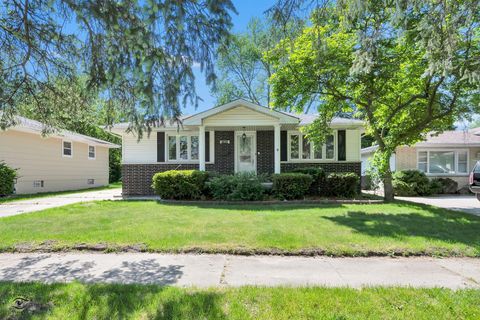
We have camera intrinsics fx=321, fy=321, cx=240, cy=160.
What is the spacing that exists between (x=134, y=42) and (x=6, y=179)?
1291 centimetres

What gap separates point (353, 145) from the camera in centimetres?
1508

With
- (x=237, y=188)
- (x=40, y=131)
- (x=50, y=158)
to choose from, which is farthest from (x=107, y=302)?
(x=50, y=158)

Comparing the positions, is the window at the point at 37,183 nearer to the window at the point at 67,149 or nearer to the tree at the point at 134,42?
the window at the point at 67,149

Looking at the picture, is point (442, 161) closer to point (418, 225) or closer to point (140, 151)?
point (418, 225)

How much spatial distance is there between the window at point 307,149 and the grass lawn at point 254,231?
5.52m

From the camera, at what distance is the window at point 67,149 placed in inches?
765

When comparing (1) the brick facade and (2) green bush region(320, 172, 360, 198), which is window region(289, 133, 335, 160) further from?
(2) green bush region(320, 172, 360, 198)

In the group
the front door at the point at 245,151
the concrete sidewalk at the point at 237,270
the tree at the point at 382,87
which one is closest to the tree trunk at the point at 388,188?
the tree at the point at 382,87

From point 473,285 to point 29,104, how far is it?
8.28m

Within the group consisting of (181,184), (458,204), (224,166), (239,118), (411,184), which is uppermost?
(239,118)

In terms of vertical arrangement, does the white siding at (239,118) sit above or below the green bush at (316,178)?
above

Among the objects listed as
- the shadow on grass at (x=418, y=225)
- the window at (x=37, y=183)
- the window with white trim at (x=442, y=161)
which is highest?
the window with white trim at (x=442, y=161)

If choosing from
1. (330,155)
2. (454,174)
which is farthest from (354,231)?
(454,174)

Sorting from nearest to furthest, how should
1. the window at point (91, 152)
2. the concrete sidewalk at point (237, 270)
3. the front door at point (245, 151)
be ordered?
the concrete sidewalk at point (237, 270) < the front door at point (245, 151) < the window at point (91, 152)
